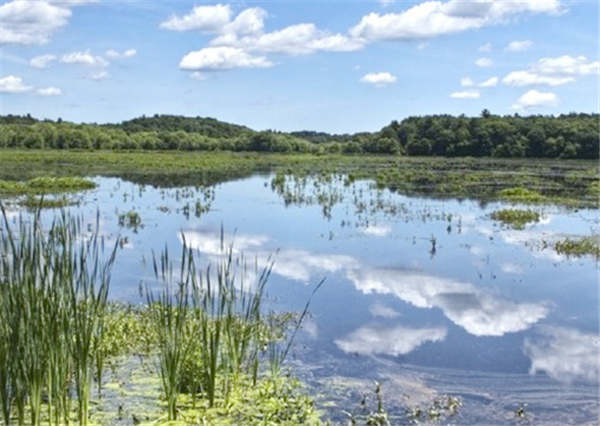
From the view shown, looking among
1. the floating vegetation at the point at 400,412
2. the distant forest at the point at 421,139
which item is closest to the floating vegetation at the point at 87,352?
the floating vegetation at the point at 400,412

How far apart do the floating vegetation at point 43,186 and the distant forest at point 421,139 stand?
162 ft

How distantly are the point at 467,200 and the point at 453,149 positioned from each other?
58335 mm

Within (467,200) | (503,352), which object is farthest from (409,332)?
(467,200)

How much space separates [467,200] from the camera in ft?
95.5

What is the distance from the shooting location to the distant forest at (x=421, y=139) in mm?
75812

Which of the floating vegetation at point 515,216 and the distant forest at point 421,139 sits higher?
the distant forest at point 421,139

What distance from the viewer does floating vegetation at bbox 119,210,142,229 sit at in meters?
20.3

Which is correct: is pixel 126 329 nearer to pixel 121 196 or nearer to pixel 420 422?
pixel 420 422

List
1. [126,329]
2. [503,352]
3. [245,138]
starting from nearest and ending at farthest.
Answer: [126,329], [503,352], [245,138]

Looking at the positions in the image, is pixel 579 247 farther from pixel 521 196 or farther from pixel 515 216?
pixel 521 196

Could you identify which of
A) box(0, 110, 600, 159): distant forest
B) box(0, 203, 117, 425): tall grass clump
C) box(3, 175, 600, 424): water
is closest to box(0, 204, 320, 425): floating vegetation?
A: box(0, 203, 117, 425): tall grass clump

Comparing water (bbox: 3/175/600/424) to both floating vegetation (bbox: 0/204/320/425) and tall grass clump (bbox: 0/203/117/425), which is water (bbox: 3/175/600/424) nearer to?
floating vegetation (bbox: 0/204/320/425)

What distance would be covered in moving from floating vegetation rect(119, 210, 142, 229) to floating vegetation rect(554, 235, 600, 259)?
11559mm

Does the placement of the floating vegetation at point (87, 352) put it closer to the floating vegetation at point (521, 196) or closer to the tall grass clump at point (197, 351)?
the tall grass clump at point (197, 351)
